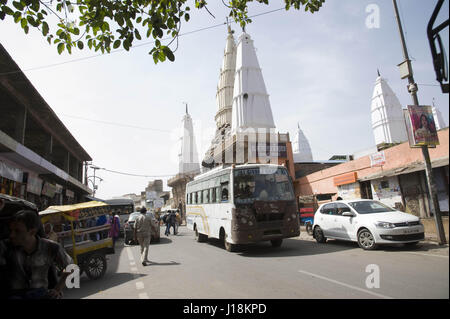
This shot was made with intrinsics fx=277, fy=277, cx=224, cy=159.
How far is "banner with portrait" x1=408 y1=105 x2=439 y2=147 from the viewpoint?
192 cm

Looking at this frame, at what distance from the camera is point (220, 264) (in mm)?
7629

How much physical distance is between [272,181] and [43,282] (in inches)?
306

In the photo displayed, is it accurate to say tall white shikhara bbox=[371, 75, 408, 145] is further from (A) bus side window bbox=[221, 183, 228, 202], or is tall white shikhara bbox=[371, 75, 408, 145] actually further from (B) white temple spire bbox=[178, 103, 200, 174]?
(B) white temple spire bbox=[178, 103, 200, 174]

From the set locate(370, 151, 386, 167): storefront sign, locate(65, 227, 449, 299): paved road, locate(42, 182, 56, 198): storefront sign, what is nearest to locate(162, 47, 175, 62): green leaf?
locate(65, 227, 449, 299): paved road

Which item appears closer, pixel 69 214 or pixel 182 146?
pixel 69 214

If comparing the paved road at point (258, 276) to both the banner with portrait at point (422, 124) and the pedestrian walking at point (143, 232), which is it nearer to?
the pedestrian walking at point (143, 232)

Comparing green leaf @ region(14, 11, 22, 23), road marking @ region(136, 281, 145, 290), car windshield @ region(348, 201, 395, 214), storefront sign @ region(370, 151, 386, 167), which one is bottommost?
road marking @ region(136, 281, 145, 290)

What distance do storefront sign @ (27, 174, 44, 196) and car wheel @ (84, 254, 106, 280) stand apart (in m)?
9.62

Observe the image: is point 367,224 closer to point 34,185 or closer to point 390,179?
point 390,179

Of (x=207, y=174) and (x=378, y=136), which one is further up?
(x=378, y=136)

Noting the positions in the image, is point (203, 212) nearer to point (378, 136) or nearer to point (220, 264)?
point (220, 264)
